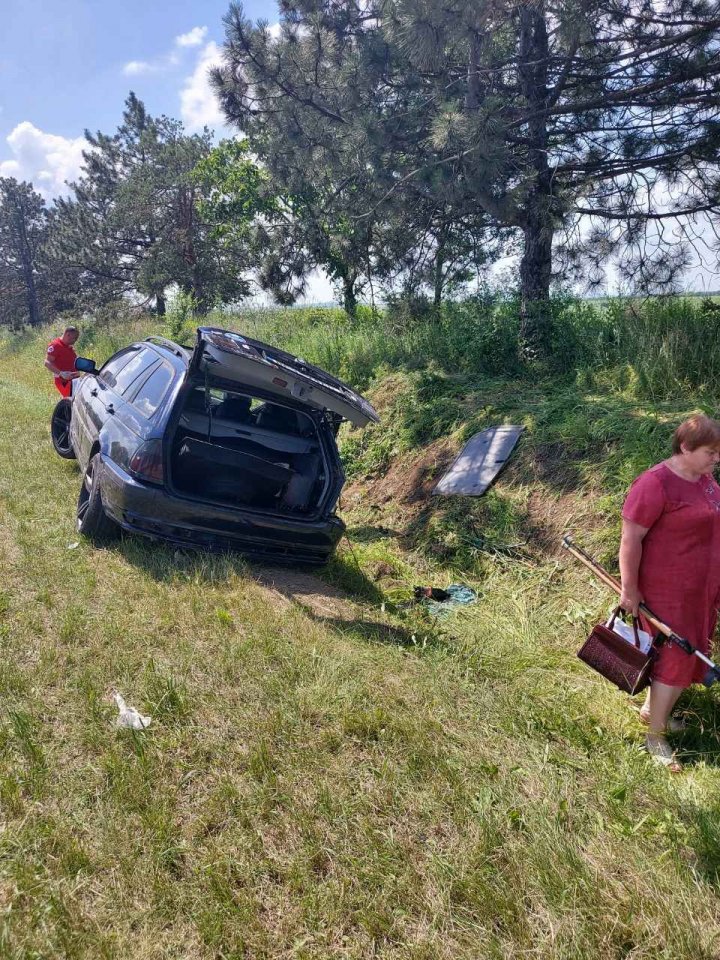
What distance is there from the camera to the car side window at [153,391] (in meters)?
4.96

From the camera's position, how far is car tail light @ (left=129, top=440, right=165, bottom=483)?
4.59 m

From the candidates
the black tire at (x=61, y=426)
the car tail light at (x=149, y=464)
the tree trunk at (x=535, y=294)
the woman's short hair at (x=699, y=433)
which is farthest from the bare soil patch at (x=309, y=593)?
the tree trunk at (x=535, y=294)

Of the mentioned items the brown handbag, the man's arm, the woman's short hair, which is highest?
the man's arm

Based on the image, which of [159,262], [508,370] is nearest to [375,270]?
[508,370]

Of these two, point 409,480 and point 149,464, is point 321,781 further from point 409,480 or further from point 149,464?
point 409,480

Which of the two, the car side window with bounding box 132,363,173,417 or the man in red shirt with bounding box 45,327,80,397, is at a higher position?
the man in red shirt with bounding box 45,327,80,397

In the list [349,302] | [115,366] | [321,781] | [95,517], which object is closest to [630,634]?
[321,781]

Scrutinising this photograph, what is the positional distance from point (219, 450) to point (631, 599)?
334cm

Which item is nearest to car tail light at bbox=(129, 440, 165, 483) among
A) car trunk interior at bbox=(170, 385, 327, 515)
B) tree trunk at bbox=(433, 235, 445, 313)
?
car trunk interior at bbox=(170, 385, 327, 515)

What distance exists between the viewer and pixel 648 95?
22.7 ft

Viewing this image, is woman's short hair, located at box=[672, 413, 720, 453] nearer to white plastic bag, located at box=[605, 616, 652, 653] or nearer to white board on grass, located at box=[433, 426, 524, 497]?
white plastic bag, located at box=[605, 616, 652, 653]

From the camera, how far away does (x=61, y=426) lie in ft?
25.8

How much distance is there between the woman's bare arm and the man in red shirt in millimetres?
7627

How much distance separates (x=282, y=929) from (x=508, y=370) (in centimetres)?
719
